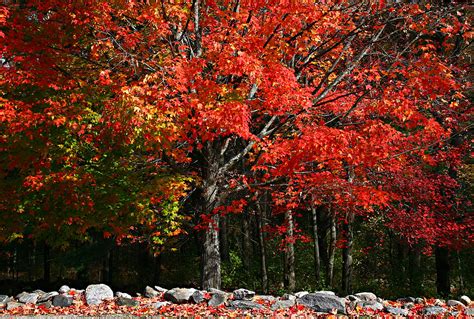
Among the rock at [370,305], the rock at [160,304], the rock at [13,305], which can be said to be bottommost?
the rock at [370,305]

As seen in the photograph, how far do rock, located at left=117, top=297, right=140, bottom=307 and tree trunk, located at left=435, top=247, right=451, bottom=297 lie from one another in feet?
40.6

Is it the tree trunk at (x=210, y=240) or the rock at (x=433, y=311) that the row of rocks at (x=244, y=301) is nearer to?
the rock at (x=433, y=311)

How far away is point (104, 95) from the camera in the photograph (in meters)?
12.5

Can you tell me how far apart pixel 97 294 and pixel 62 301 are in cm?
72

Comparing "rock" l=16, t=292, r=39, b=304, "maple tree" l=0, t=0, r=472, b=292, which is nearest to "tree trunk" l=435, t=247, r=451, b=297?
"maple tree" l=0, t=0, r=472, b=292

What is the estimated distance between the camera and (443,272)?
1798 centimetres

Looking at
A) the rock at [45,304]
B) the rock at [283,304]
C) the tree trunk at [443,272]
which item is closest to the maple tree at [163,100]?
the rock at [45,304]

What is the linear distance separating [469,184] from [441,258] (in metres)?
5.85

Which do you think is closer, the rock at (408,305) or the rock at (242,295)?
the rock at (242,295)

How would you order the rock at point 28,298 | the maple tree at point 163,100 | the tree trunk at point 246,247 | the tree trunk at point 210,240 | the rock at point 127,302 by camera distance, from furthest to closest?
the tree trunk at point 246,247 → the tree trunk at point 210,240 → the rock at point 28,298 → the maple tree at point 163,100 → the rock at point 127,302

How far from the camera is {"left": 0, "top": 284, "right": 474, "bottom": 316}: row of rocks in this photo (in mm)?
9427

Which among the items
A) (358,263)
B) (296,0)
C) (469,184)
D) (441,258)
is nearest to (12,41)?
(296,0)

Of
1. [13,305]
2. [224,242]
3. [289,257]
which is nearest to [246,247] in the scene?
[224,242]

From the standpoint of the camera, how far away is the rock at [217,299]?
378 inches
